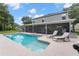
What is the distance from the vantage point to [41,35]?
6.18 metres

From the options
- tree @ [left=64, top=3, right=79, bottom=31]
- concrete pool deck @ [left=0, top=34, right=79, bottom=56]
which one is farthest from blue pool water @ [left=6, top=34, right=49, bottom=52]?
tree @ [left=64, top=3, right=79, bottom=31]

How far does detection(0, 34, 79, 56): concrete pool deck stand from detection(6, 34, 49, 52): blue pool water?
14 centimetres

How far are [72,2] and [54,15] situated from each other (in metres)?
0.75

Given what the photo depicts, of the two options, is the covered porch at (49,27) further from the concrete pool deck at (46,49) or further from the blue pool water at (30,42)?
the concrete pool deck at (46,49)

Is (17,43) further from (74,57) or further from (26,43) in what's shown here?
(74,57)

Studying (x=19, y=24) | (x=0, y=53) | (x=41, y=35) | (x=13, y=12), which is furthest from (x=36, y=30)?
(x=0, y=53)

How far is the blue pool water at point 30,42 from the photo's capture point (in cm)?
592

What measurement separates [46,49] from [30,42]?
65cm

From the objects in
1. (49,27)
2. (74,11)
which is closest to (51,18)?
(49,27)

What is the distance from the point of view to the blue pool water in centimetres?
592

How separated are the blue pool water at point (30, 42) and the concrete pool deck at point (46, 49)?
0.14 meters

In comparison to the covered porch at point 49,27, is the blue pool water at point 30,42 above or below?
below

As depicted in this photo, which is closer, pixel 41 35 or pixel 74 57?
pixel 74 57

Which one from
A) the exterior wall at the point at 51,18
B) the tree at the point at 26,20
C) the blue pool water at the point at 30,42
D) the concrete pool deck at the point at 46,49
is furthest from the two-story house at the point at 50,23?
the concrete pool deck at the point at 46,49
